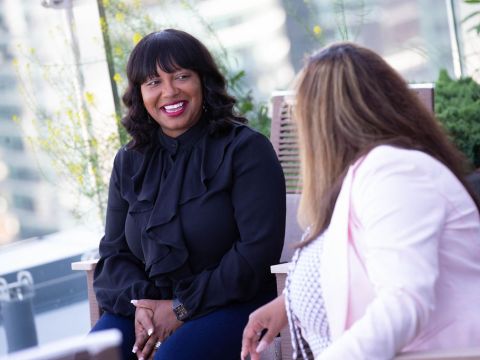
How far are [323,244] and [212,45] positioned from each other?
3750mm

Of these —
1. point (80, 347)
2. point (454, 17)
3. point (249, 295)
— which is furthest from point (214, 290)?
point (454, 17)

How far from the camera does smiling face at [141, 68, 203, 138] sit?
3131 mm

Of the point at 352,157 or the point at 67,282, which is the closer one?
the point at 352,157

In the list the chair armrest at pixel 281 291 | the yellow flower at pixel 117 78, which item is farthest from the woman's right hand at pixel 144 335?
the yellow flower at pixel 117 78

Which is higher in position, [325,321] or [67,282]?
[325,321]

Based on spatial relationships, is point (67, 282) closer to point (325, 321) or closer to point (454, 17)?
point (454, 17)

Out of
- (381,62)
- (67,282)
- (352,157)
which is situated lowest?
(67,282)

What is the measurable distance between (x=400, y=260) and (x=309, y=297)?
0.35 m

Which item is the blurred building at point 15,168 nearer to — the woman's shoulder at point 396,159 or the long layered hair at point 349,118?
the long layered hair at point 349,118

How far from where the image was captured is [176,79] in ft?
10.3

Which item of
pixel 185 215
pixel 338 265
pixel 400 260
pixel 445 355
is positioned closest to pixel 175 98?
pixel 185 215

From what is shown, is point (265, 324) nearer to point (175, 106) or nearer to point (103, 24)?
point (175, 106)

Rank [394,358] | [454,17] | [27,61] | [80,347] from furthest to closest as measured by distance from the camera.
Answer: [454,17] → [27,61] → [394,358] → [80,347]

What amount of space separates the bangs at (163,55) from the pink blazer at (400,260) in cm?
130
